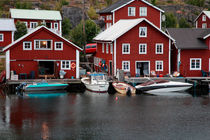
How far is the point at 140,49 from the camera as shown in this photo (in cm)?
5544

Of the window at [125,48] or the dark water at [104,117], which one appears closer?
the dark water at [104,117]

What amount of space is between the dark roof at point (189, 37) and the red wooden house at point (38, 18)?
3255 centimetres

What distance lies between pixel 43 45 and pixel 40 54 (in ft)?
4.03

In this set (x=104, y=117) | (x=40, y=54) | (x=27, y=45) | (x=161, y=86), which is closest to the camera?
(x=104, y=117)

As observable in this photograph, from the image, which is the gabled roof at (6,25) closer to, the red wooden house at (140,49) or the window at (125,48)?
the red wooden house at (140,49)

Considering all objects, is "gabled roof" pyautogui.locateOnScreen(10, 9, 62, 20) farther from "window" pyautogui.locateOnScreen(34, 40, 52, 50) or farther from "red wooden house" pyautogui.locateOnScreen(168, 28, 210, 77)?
"red wooden house" pyautogui.locateOnScreen(168, 28, 210, 77)

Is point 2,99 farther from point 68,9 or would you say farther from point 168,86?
point 68,9

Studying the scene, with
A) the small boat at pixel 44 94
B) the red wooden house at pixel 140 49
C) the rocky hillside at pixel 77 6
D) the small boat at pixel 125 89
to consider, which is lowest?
the small boat at pixel 44 94

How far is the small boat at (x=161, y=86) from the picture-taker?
5038 centimetres

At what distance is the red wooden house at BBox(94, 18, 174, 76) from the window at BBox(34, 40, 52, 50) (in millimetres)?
8106

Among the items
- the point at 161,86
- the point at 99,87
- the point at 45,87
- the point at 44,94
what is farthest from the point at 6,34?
the point at 161,86

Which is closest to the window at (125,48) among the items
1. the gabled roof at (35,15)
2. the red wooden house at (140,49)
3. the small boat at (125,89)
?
the red wooden house at (140,49)

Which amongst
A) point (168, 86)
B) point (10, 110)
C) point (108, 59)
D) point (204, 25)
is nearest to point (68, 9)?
point (204, 25)

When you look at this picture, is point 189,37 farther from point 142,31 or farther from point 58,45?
point 58,45
